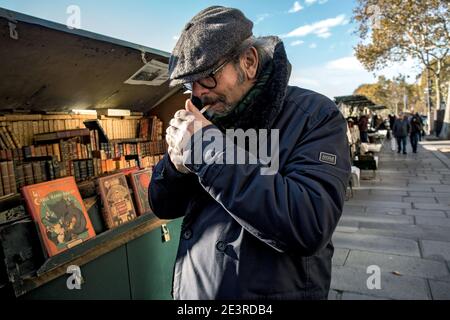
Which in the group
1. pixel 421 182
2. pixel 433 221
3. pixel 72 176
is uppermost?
pixel 72 176

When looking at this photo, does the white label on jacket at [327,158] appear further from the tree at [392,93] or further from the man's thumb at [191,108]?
the tree at [392,93]

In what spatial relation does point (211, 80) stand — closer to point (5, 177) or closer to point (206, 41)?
point (206, 41)

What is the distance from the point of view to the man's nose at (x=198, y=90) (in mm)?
1111

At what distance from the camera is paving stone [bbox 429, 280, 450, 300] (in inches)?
121

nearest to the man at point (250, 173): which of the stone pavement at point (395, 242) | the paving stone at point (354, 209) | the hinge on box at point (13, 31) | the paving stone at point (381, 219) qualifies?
the hinge on box at point (13, 31)

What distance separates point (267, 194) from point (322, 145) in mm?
272

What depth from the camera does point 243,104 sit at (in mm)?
1105

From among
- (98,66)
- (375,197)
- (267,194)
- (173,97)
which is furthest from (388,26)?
(267,194)

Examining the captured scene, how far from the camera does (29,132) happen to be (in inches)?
122

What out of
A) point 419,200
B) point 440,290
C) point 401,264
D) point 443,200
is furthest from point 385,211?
point 440,290

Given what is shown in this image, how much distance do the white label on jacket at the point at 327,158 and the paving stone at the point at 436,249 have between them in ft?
12.8

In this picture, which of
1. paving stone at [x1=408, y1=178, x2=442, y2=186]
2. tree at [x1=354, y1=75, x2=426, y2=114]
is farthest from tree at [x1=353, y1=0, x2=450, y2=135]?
tree at [x1=354, y1=75, x2=426, y2=114]

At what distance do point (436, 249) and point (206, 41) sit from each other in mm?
4527

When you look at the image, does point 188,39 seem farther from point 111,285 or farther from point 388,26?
point 388,26
